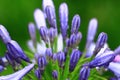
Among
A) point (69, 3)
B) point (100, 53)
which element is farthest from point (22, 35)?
point (100, 53)

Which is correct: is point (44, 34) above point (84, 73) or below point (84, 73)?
above

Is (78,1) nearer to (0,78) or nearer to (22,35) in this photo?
(22,35)

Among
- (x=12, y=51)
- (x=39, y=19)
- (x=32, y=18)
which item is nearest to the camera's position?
(x=12, y=51)

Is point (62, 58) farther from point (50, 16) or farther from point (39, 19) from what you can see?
point (39, 19)

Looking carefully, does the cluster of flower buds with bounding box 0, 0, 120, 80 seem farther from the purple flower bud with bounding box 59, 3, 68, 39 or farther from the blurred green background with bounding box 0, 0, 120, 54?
the blurred green background with bounding box 0, 0, 120, 54

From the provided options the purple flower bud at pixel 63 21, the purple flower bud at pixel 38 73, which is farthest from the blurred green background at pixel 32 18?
the purple flower bud at pixel 38 73

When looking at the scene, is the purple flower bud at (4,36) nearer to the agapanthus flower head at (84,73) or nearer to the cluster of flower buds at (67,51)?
the cluster of flower buds at (67,51)

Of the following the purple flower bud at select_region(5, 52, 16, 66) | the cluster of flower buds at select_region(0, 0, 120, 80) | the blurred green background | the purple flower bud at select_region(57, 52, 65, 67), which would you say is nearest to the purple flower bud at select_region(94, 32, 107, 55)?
the cluster of flower buds at select_region(0, 0, 120, 80)

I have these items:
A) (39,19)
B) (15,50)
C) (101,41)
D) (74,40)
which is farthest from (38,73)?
(39,19)

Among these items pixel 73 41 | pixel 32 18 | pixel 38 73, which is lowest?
pixel 32 18
